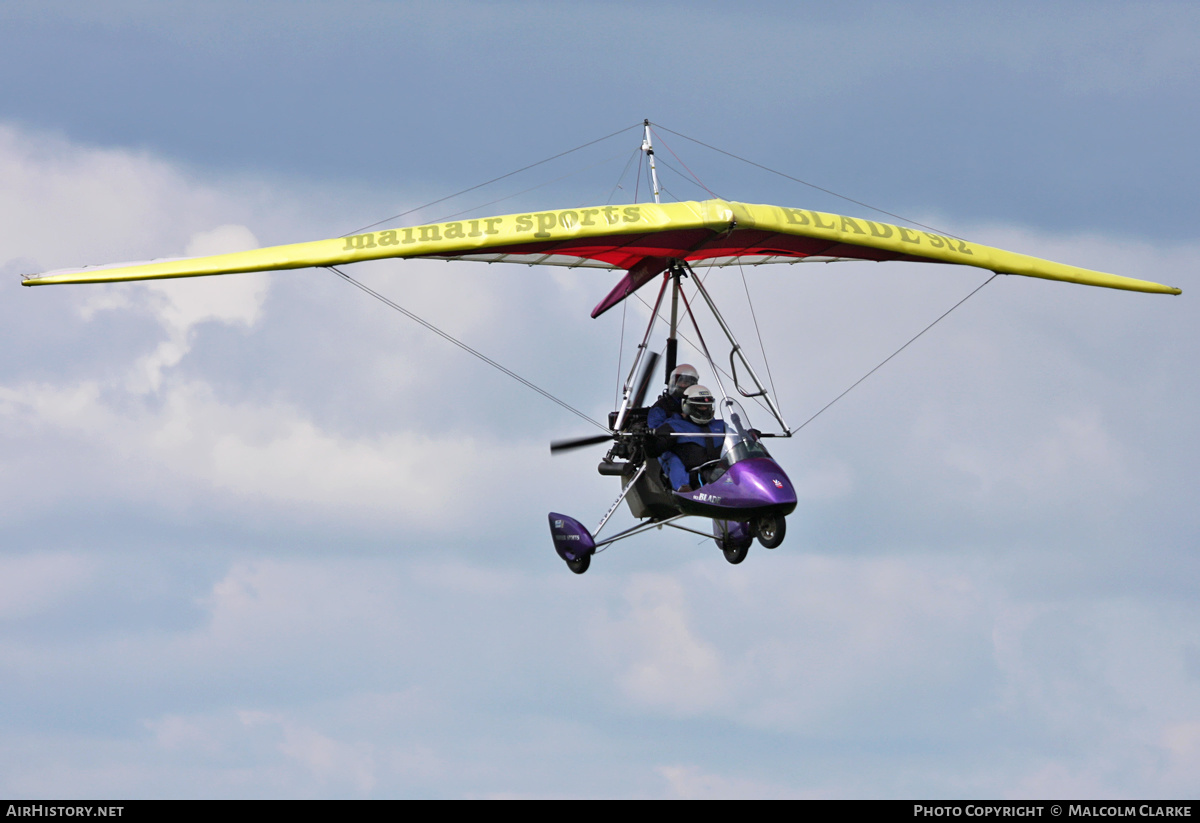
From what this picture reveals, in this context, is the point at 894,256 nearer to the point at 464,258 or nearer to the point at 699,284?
the point at 699,284

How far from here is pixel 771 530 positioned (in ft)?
62.7

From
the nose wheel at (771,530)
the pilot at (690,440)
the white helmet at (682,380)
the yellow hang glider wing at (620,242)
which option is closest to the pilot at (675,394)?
the white helmet at (682,380)

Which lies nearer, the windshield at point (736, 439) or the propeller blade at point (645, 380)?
the windshield at point (736, 439)

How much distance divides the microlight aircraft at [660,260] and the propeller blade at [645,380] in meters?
0.02

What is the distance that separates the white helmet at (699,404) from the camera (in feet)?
66.5

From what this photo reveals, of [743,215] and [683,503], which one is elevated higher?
[743,215]

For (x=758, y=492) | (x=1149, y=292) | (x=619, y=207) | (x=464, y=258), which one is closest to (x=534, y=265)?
(x=464, y=258)

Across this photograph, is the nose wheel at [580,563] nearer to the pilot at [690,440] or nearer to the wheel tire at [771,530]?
the pilot at [690,440]

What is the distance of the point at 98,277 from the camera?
60.8 ft

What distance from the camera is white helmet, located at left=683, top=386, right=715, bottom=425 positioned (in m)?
20.3

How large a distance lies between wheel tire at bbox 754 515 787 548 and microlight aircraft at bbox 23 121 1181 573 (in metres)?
0.01

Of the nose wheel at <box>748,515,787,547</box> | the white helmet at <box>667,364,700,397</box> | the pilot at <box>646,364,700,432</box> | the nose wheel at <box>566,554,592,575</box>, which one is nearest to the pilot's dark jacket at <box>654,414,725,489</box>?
the pilot at <box>646,364,700,432</box>

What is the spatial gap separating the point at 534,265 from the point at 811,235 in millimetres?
4697

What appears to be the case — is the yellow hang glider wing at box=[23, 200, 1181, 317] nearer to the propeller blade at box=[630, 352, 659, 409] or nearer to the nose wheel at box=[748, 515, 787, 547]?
the propeller blade at box=[630, 352, 659, 409]
